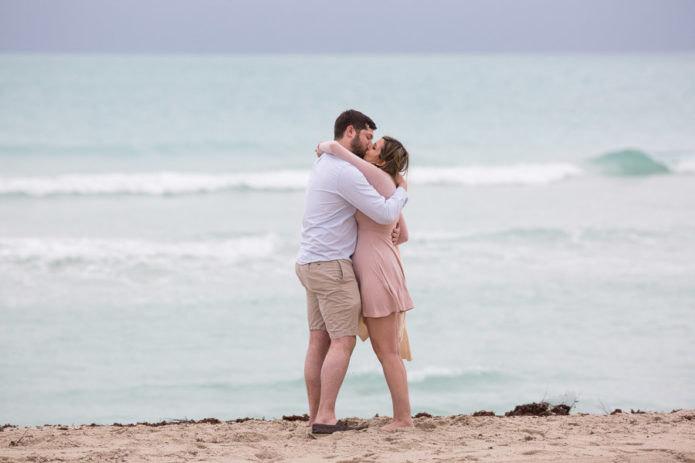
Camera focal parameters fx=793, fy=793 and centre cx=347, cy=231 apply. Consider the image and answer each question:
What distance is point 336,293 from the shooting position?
14.3 feet

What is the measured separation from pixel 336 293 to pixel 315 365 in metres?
0.49

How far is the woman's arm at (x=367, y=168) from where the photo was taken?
14.3 feet

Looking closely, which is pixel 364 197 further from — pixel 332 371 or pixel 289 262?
pixel 289 262

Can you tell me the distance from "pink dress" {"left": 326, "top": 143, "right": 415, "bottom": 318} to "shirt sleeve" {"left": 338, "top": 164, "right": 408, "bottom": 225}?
0.33ft

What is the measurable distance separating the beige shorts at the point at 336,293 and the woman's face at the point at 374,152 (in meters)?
0.60

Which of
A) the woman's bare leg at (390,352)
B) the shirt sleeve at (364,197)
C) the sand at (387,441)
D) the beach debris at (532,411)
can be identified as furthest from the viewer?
the beach debris at (532,411)

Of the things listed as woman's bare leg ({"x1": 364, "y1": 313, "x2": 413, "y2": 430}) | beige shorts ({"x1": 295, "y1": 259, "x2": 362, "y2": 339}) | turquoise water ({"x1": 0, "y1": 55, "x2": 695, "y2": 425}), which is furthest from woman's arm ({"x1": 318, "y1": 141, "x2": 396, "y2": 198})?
turquoise water ({"x1": 0, "y1": 55, "x2": 695, "y2": 425})

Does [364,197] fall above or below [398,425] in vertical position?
above

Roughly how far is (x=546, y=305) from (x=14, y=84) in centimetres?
3668

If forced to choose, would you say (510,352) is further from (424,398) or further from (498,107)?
(498,107)

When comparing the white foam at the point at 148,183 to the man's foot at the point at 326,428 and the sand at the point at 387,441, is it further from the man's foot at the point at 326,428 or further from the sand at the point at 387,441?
the man's foot at the point at 326,428

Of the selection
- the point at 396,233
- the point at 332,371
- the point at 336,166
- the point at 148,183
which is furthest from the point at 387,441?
the point at 148,183

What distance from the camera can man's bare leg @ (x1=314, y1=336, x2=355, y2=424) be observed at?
435cm

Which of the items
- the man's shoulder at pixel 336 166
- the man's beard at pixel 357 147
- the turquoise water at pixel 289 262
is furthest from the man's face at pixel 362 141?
the turquoise water at pixel 289 262
